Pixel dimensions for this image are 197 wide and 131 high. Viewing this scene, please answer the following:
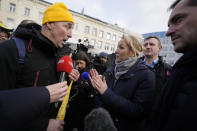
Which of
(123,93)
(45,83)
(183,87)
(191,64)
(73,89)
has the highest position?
(191,64)

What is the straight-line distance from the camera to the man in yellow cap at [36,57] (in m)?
1.14

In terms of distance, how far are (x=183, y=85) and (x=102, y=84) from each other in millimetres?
1055

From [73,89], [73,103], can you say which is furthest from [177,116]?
[73,103]

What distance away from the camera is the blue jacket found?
1.61 metres

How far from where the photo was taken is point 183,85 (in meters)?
0.86

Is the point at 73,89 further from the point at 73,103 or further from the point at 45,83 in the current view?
the point at 45,83

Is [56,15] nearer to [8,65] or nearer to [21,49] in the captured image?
[21,49]

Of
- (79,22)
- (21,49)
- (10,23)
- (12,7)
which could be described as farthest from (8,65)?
(79,22)

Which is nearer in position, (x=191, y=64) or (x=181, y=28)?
(x=191, y=64)

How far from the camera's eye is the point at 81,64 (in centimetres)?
340

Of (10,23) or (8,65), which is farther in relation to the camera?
(10,23)

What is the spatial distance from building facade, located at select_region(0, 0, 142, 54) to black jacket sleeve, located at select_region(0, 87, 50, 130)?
14.4m

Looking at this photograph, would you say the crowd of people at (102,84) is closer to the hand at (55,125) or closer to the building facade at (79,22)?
the hand at (55,125)

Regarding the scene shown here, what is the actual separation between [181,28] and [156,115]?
702 millimetres
